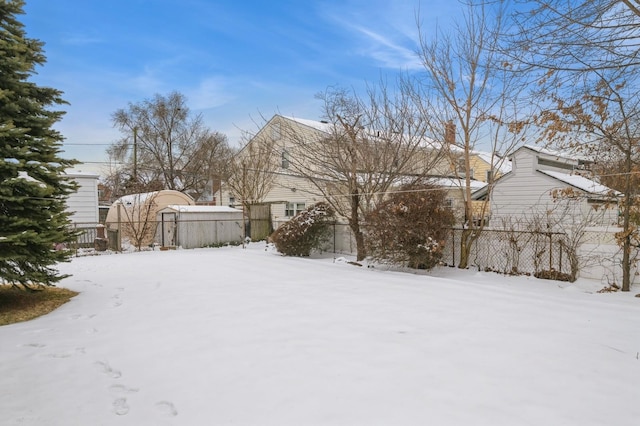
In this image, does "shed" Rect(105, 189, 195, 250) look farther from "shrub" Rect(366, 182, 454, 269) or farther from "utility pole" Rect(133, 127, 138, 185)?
"shrub" Rect(366, 182, 454, 269)

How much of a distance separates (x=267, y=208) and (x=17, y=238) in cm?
1255

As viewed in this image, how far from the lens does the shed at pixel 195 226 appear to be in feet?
51.4

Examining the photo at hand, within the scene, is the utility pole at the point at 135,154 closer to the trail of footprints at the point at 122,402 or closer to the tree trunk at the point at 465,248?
the tree trunk at the point at 465,248

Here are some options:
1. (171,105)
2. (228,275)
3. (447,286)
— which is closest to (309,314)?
(447,286)

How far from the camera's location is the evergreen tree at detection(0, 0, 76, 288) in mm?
5805

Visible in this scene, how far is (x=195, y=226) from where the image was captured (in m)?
15.9

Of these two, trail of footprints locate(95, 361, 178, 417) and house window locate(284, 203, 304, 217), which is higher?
house window locate(284, 203, 304, 217)

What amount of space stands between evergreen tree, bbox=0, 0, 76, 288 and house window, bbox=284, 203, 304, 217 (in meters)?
14.3

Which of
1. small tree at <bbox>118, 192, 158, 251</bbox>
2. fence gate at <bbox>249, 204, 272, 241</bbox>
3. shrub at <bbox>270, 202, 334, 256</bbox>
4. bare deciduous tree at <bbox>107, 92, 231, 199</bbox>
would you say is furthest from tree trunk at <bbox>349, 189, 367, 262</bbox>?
bare deciduous tree at <bbox>107, 92, 231, 199</bbox>

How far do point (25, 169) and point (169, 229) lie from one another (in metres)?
10.2

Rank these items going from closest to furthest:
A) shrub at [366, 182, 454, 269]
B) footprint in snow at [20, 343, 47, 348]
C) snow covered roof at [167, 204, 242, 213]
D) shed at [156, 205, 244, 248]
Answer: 1. footprint in snow at [20, 343, 47, 348]
2. shrub at [366, 182, 454, 269]
3. shed at [156, 205, 244, 248]
4. snow covered roof at [167, 204, 242, 213]

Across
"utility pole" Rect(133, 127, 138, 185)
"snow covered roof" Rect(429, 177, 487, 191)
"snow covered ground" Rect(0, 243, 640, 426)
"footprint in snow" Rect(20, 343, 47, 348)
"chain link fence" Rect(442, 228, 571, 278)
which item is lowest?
"footprint in snow" Rect(20, 343, 47, 348)

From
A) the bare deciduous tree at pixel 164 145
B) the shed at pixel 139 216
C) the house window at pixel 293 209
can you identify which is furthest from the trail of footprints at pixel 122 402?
the bare deciduous tree at pixel 164 145

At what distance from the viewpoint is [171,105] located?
99.3 feet
